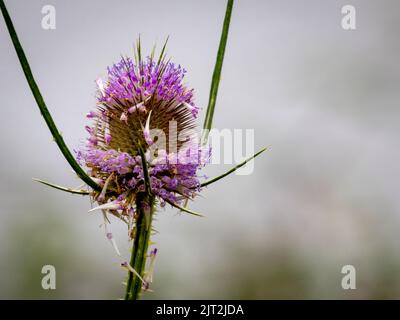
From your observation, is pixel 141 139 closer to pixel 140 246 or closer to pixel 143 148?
pixel 143 148

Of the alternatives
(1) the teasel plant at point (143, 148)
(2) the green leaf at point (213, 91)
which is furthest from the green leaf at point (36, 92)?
(2) the green leaf at point (213, 91)

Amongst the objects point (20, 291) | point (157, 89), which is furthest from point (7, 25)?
point (20, 291)

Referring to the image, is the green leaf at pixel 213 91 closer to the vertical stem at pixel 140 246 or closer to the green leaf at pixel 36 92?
the vertical stem at pixel 140 246

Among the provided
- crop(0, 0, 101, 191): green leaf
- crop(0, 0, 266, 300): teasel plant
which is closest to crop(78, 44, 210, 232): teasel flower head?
crop(0, 0, 266, 300): teasel plant

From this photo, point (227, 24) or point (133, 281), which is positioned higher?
point (227, 24)

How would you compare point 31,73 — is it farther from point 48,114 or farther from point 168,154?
point 168,154

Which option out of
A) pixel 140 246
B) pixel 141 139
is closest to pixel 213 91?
pixel 141 139

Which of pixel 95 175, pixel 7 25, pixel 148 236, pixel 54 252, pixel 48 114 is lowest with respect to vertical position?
pixel 54 252

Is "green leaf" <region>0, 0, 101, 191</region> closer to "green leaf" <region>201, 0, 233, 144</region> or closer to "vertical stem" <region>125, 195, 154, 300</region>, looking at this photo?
"vertical stem" <region>125, 195, 154, 300</region>
